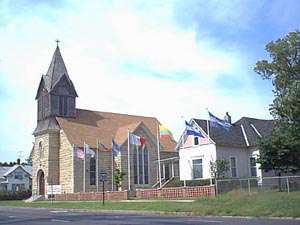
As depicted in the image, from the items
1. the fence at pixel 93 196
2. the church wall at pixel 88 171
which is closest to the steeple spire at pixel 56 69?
the church wall at pixel 88 171

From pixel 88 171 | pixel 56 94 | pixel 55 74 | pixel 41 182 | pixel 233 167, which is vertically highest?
pixel 55 74

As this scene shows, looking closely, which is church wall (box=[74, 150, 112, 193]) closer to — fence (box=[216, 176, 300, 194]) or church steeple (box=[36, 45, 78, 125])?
church steeple (box=[36, 45, 78, 125])

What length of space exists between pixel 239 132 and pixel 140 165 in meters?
17.1

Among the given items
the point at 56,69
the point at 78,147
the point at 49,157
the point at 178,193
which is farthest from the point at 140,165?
the point at 178,193

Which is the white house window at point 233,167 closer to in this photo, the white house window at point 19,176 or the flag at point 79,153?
the flag at point 79,153

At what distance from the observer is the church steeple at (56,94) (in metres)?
64.5

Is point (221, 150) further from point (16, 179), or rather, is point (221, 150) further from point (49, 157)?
point (16, 179)

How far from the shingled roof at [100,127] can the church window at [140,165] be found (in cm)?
244

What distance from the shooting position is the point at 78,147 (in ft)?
192

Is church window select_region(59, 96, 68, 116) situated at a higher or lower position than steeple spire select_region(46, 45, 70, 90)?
lower

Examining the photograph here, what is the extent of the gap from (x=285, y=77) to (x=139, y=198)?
15.7 meters

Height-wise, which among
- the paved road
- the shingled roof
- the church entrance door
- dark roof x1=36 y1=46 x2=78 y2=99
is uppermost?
dark roof x1=36 y1=46 x2=78 y2=99

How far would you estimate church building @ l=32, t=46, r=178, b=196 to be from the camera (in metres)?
59.4

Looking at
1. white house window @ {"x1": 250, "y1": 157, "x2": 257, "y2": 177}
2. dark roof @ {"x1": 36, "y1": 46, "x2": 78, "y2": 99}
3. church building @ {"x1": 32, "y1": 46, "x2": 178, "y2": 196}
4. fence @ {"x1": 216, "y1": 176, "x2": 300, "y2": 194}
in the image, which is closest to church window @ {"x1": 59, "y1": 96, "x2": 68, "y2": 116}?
church building @ {"x1": 32, "y1": 46, "x2": 178, "y2": 196}
